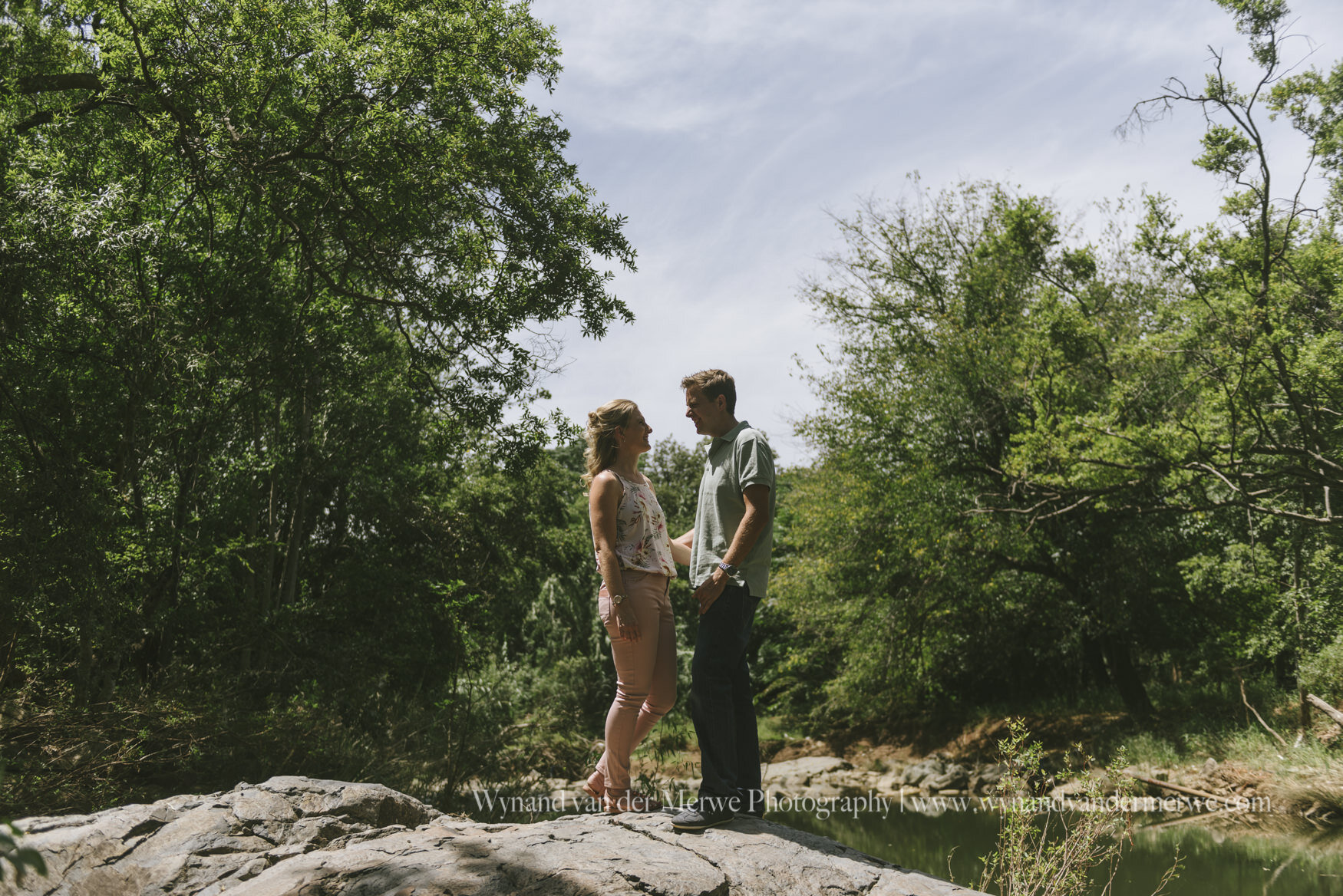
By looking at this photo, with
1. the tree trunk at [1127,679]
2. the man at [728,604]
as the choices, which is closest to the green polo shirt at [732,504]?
the man at [728,604]

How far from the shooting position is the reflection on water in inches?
310

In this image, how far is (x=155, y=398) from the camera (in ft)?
26.6

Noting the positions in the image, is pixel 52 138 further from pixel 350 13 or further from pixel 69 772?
pixel 69 772

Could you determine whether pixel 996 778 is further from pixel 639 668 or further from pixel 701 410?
pixel 701 410

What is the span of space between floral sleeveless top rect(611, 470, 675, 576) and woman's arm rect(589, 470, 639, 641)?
0.15ft

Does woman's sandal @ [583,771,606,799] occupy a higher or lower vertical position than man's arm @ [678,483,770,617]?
lower

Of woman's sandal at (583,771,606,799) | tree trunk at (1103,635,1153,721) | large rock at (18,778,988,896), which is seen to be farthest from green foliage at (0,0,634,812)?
tree trunk at (1103,635,1153,721)

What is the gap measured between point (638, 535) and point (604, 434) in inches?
18.9

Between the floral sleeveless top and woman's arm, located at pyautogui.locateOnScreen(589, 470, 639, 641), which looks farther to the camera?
the floral sleeveless top

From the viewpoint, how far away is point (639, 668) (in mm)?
3775

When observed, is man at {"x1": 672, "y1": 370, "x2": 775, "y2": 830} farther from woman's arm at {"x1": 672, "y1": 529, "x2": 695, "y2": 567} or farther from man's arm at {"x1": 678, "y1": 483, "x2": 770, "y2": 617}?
woman's arm at {"x1": 672, "y1": 529, "x2": 695, "y2": 567}

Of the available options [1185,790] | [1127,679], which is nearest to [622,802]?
[1185,790]

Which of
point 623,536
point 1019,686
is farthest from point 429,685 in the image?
point 1019,686

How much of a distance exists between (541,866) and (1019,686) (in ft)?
61.1
